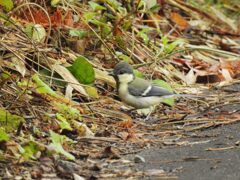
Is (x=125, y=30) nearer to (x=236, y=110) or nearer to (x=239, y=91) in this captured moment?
(x=239, y=91)

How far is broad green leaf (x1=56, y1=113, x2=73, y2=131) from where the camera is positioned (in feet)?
15.8

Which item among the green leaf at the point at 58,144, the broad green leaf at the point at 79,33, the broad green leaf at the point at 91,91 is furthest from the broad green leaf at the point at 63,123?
the broad green leaf at the point at 79,33

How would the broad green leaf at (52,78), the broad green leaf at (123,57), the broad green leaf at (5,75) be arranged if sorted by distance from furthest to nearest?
the broad green leaf at (123,57) < the broad green leaf at (52,78) < the broad green leaf at (5,75)

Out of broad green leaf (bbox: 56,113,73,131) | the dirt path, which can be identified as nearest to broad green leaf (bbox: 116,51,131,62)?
the dirt path

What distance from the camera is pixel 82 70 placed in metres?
5.95

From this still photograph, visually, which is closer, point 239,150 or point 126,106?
point 239,150

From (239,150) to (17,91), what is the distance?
1.62m

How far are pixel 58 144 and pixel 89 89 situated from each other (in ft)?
5.26

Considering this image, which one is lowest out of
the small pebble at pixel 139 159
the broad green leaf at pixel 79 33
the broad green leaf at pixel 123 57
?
the small pebble at pixel 139 159

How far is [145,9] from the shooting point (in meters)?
7.20

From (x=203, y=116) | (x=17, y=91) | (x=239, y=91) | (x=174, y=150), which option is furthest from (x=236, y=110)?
(x=17, y=91)

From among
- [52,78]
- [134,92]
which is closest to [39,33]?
[52,78]

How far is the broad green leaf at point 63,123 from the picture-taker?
15.8 feet

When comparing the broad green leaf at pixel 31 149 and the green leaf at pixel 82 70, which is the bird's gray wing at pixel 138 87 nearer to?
the green leaf at pixel 82 70
